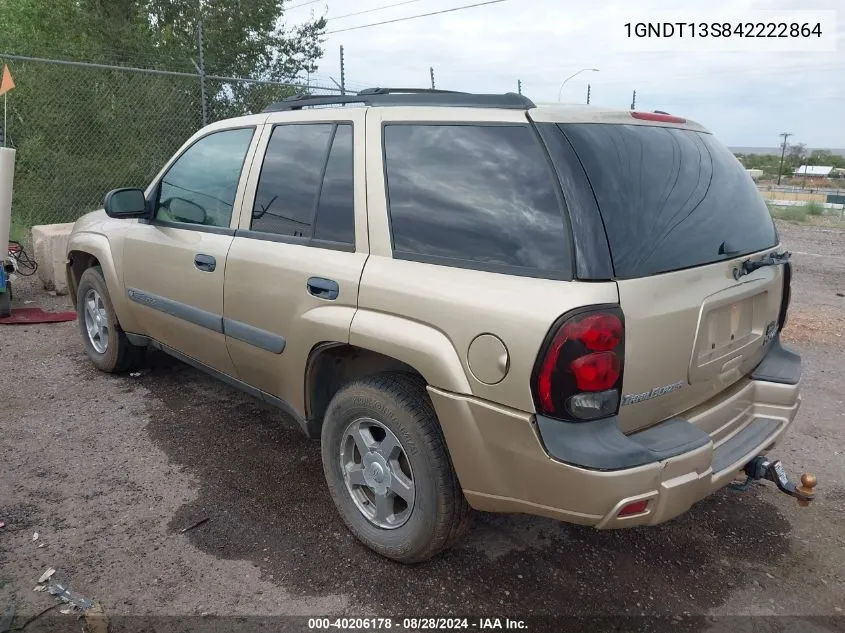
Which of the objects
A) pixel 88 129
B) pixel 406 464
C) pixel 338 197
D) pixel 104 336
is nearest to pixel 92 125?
pixel 88 129

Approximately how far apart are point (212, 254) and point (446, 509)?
6.26 ft

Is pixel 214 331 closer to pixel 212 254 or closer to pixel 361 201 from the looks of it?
pixel 212 254

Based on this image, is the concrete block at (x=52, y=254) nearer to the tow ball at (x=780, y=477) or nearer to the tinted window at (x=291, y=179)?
the tinted window at (x=291, y=179)

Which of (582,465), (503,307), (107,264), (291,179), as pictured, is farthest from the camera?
(107,264)

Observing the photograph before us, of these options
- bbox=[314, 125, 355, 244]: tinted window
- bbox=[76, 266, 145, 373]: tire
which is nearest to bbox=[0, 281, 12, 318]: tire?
bbox=[76, 266, 145, 373]: tire

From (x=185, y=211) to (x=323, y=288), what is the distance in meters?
1.53

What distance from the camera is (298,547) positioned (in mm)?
2863

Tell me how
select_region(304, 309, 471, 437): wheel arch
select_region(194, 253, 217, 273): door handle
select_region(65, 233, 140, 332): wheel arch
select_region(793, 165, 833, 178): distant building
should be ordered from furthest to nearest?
select_region(793, 165, 833, 178): distant building → select_region(65, 233, 140, 332): wheel arch → select_region(194, 253, 217, 273): door handle → select_region(304, 309, 471, 437): wheel arch

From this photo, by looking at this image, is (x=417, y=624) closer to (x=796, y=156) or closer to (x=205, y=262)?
(x=205, y=262)

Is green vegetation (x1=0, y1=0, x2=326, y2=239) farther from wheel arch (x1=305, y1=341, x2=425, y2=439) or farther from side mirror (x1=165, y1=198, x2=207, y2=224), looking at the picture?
wheel arch (x1=305, y1=341, x2=425, y2=439)

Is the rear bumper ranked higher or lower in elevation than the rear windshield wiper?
lower

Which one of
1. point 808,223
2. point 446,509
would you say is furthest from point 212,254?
point 808,223

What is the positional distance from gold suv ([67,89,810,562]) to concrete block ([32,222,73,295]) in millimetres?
4810

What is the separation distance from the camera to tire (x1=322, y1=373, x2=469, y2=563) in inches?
97.4
